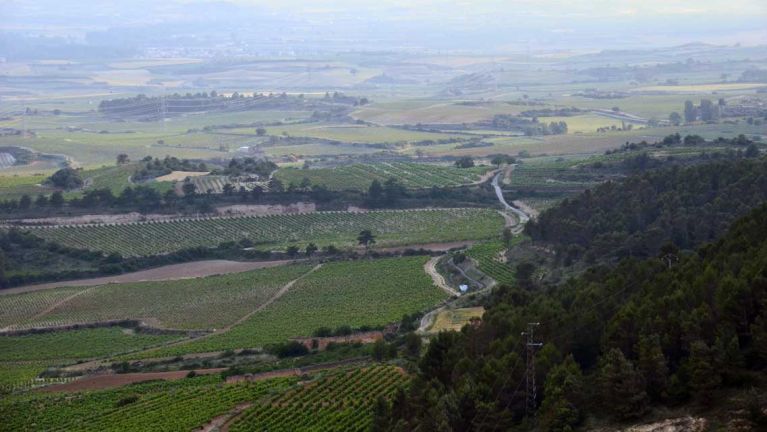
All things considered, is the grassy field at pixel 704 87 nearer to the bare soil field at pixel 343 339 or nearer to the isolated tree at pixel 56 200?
the isolated tree at pixel 56 200

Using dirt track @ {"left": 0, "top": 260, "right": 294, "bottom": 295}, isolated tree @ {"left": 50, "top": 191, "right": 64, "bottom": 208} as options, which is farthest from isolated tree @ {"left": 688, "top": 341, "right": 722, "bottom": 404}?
isolated tree @ {"left": 50, "top": 191, "right": 64, "bottom": 208}

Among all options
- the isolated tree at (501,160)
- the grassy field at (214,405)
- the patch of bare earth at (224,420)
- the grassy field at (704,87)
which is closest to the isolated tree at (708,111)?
the grassy field at (704,87)

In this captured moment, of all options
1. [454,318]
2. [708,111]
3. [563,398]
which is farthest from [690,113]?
[563,398]

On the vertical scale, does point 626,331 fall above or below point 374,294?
above

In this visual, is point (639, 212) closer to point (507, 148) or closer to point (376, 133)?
point (507, 148)

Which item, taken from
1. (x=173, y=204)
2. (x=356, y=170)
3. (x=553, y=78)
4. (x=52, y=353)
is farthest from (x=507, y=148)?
(x=553, y=78)
